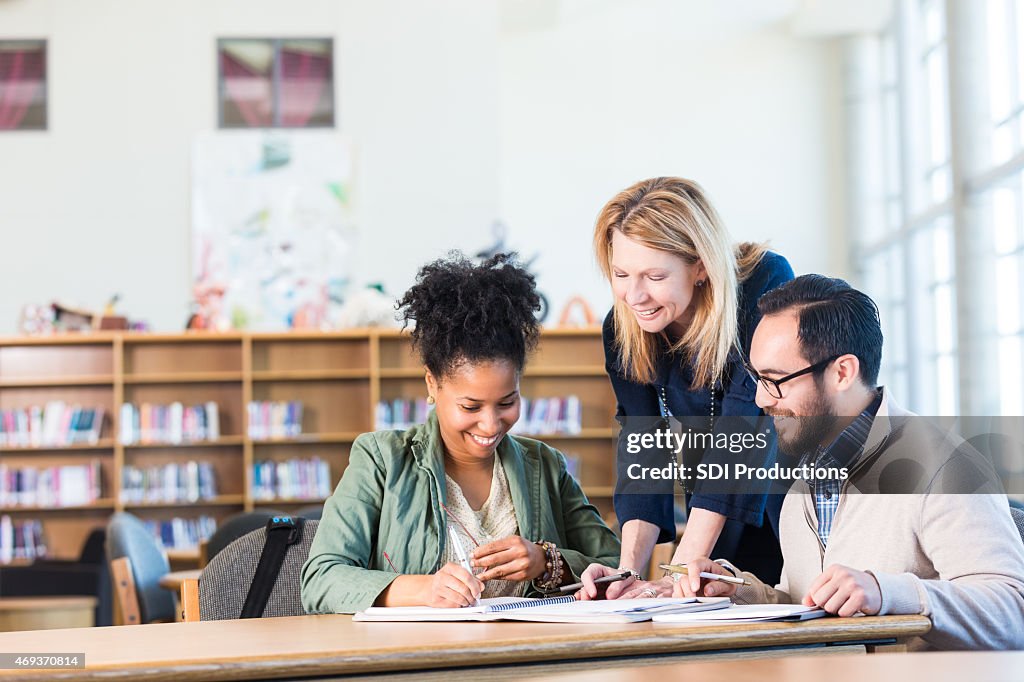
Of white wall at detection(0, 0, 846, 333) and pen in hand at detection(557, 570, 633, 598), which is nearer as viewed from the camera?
pen in hand at detection(557, 570, 633, 598)

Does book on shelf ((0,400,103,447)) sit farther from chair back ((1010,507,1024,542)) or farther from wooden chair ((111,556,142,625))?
chair back ((1010,507,1024,542))

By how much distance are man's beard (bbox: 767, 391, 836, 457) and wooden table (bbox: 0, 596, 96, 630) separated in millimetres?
4218

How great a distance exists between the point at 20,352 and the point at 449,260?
19.5 ft

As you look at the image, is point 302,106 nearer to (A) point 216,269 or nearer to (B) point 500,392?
(A) point 216,269

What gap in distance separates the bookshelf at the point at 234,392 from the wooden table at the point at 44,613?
5.92ft

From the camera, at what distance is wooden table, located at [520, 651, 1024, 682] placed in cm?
108

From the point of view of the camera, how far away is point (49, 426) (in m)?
7.20

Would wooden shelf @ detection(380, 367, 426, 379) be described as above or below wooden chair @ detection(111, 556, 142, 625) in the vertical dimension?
above

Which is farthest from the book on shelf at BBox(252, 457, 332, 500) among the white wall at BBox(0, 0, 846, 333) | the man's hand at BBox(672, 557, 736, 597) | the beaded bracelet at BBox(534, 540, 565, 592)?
the man's hand at BBox(672, 557, 736, 597)

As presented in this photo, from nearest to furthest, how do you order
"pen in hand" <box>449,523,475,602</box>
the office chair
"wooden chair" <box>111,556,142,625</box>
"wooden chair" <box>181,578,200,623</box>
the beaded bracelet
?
1. "pen in hand" <box>449,523,475,602</box>
2. the beaded bracelet
3. "wooden chair" <box>181,578,200,623</box>
4. "wooden chair" <box>111,556,142,625</box>
5. the office chair

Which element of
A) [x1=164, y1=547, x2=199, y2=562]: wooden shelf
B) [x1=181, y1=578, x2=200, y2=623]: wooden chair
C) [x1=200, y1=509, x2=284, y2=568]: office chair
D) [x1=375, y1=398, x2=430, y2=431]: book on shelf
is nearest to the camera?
[x1=181, y1=578, x2=200, y2=623]: wooden chair

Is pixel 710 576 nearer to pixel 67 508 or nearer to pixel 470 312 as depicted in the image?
pixel 470 312

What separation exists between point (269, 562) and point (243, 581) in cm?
6

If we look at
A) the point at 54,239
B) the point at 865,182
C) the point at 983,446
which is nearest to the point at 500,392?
the point at 983,446
